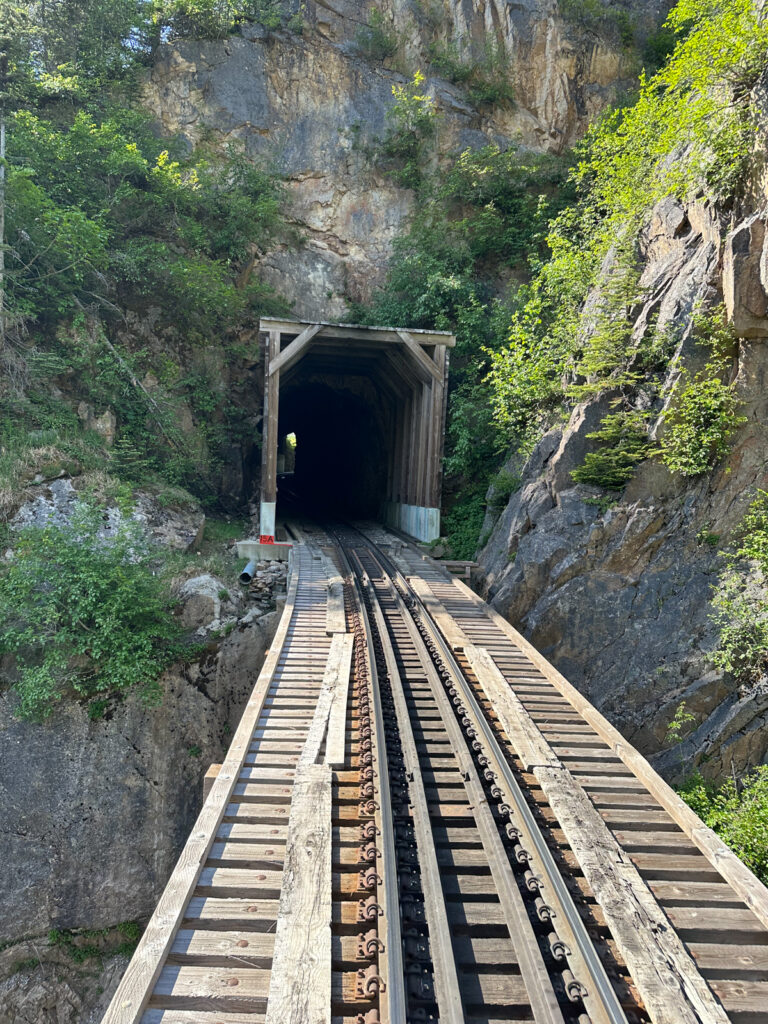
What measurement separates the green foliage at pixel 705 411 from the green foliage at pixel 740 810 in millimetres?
3827

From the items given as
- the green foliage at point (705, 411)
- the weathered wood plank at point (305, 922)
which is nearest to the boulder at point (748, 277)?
the green foliage at point (705, 411)

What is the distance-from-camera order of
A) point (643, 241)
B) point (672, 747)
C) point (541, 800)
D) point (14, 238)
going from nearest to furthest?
point (541, 800) → point (672, 747) → point (643, 241) → point (14, 238)

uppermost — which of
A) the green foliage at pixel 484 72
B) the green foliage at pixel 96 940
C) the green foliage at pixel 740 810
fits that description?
the green foliage at pixel 484 72

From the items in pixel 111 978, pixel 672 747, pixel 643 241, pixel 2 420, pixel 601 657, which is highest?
pixel 643 241

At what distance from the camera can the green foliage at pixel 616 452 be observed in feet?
28.5

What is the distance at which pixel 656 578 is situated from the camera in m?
8.00

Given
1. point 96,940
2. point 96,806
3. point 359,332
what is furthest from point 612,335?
point 96,940

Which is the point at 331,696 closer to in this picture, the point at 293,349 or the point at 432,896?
the point at 432,896

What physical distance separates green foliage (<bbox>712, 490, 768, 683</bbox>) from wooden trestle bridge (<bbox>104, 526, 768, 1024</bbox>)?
2.17m

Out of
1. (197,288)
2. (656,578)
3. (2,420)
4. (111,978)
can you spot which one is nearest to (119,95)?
(197,288)

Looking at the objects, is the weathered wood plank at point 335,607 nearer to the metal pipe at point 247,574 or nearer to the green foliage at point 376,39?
the metal pipe at point 247,574

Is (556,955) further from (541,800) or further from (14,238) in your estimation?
(14,238)

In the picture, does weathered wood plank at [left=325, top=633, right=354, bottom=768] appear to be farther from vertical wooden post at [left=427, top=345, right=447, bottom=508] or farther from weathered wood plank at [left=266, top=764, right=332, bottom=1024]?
vertical wooden post at [left=427, top=345, right=447, bottom=508]

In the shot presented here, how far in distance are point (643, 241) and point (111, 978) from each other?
14.1m
